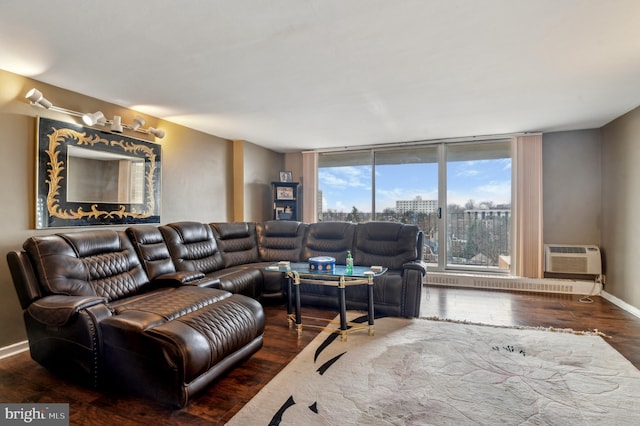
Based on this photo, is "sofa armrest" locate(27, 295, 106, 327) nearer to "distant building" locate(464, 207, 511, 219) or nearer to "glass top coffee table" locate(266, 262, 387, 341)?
"glass top coffee table" locate(266, 262, 387, 341)

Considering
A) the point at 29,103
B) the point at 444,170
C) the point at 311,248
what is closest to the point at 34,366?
the point at 29,103

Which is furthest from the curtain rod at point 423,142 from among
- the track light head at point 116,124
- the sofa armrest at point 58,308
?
the sofa armrest at point 58,308

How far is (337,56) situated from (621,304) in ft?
14.5

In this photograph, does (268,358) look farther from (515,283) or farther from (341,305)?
(515,283)

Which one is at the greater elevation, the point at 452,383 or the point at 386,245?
the point at 386,245

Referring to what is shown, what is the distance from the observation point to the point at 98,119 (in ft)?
9.88

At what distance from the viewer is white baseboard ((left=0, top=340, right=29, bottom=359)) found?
250 cm

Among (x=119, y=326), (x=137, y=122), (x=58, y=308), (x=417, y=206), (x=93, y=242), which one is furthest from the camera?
(x=417, y=206)

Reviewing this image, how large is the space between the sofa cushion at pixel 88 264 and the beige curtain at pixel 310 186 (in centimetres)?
341

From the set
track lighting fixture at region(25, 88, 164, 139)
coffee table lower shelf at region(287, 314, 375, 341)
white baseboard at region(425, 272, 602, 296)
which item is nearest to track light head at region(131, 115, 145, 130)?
track lighting fixture at region(25, 88, 164, 139)

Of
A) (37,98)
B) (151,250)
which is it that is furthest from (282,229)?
(37,98)

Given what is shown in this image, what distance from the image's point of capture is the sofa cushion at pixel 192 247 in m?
3.39

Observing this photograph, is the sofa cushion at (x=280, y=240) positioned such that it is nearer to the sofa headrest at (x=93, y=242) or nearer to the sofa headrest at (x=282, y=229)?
the sofa headrest at (x=282, y=229)

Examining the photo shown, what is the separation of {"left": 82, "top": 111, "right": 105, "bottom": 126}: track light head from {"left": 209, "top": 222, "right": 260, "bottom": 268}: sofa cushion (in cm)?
169
